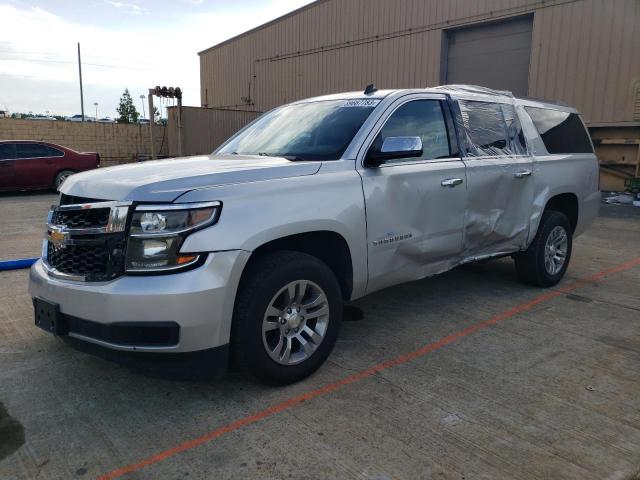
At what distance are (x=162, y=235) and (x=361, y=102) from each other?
200 cm

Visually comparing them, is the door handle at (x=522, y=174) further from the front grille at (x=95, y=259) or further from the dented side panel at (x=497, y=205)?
the front grille at (x=95, y=259)

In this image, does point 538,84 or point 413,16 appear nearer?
point 538,84

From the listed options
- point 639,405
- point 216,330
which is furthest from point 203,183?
point 639,405

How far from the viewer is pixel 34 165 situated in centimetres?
1435

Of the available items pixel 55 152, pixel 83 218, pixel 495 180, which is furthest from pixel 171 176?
pixel 55 152

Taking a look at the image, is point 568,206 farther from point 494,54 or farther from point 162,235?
point 494,54

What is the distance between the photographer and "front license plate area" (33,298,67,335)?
9.79ft

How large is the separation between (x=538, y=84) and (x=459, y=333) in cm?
1239

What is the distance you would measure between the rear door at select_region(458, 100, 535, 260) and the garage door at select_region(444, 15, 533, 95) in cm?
1113

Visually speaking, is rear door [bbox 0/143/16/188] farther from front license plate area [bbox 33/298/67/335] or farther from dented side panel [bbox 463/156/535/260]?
dented side panel [bbox 463/156/535/260]

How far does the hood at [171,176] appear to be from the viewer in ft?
9.32

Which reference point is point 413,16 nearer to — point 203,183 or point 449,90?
point 449,90

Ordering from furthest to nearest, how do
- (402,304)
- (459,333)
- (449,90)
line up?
(402,304), (449,90), (459,333)

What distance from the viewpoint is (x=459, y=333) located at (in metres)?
4.23
